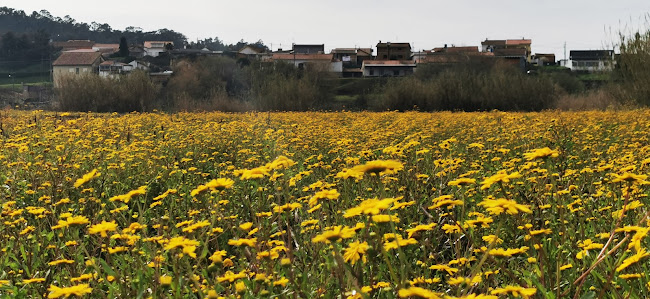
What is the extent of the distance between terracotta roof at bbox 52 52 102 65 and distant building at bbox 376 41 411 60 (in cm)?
3745

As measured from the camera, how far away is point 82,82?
68.7 ft

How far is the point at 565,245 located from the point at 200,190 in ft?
5.06

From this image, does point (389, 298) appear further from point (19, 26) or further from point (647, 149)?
point (19, 26)

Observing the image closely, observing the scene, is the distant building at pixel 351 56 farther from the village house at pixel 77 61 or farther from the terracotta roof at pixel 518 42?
the village house at pixel 77 61

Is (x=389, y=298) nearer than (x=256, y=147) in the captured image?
Yes

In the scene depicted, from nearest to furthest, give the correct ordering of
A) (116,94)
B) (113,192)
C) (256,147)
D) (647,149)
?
(647,149)
(113,192)
(256,147)
(116,94)

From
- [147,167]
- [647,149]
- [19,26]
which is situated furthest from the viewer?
[19,26]

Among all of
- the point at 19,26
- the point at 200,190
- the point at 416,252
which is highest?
the point at 19,26

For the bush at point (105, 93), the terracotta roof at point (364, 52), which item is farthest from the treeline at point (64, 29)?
the bush at point (105, 93)

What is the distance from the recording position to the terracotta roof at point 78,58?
72.3 metres

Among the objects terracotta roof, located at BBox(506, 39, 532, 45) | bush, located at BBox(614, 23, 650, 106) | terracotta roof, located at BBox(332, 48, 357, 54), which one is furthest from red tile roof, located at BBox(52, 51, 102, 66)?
bush, located at BBox(614, 23, 650, 106)

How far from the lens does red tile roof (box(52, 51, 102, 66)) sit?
7231 centimetres

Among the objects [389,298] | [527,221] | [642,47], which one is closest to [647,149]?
[527,221]

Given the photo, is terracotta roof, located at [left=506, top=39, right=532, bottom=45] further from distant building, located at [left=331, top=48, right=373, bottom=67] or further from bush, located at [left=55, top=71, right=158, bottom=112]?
bush, located at [left=55, top=71, right=158, bottom=112]
